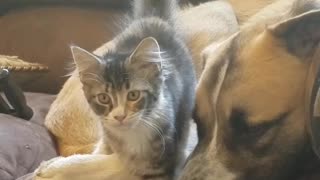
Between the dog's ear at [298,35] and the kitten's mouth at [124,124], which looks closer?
the dog's ear at [298,35]

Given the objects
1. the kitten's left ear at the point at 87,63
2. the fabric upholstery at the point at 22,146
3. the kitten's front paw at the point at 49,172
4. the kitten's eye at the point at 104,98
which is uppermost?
the kitten's left ear at the point at 87,63

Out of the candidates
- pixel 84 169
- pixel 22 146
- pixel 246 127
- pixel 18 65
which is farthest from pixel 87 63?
pixel 18 65

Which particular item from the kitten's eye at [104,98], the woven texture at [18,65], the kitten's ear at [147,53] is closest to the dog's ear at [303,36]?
the kitten's ear at [147,53]

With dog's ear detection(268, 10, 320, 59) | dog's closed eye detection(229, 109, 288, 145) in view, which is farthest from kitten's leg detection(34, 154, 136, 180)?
dog's ear detection(268, 10, 320, 59)

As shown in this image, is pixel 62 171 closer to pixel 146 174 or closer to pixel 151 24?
pixel 146 174

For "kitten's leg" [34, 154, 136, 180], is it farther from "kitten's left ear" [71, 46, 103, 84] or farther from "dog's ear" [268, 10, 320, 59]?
"dog's ear" [268, 10, 320, 59]

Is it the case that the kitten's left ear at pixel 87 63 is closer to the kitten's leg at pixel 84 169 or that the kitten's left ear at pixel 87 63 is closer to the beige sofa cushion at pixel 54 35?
the kitten's leg at pixel 84 169

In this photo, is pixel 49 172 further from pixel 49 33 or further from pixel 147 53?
pixel 49 33

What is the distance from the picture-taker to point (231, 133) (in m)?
1.34

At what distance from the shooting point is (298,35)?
134 centimetres

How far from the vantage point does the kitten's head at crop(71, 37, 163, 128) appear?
1.59 meters

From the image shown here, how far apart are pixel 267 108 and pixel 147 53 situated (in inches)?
15.7

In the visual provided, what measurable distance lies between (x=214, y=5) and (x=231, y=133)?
1155 millimetres

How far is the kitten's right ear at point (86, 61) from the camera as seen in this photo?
1635mm
